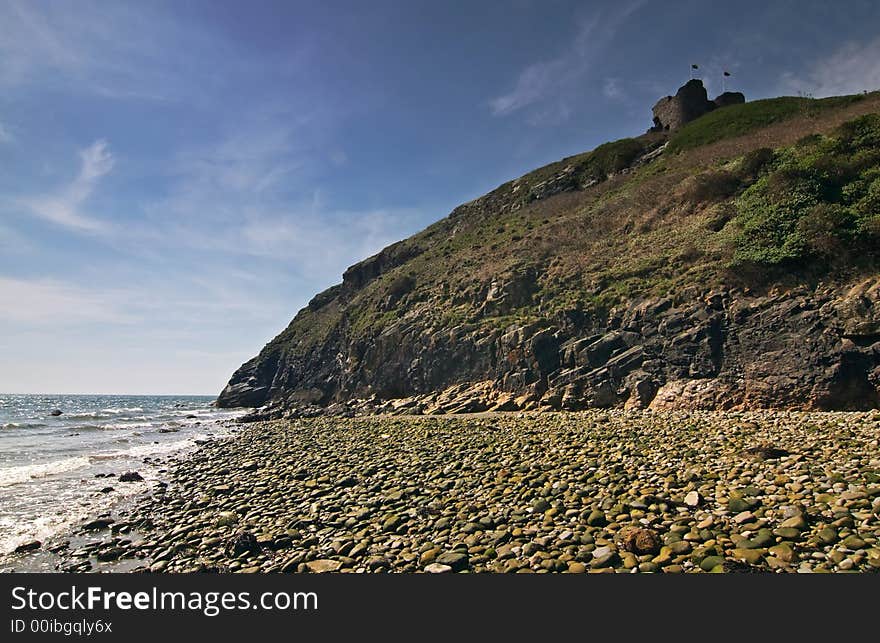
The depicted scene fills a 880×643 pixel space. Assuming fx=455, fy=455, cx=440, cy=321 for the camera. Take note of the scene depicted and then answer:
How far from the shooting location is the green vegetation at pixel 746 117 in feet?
163

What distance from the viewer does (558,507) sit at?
9062 millimetres

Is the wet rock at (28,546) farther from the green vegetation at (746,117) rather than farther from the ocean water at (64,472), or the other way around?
the green vegetation at (746,117)

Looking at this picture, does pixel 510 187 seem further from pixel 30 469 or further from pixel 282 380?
pixel 30 469

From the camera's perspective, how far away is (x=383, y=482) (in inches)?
530

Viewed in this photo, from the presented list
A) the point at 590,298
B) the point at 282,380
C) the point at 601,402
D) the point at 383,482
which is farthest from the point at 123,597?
the point at 282,380

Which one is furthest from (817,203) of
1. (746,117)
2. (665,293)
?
(746,117)

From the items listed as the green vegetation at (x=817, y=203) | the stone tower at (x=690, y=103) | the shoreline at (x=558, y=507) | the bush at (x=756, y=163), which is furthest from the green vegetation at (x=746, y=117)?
the shoreline at (x=558, y=507)

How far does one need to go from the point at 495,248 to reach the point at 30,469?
40476 millimetres

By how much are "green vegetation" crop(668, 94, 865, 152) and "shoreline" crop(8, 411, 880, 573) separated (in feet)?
155

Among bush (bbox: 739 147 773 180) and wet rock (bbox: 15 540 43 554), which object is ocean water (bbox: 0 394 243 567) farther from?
bush (bbox: 739 147 773 180)

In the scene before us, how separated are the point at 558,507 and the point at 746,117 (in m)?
62.7

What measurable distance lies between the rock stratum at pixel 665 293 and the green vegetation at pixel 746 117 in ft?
1.08

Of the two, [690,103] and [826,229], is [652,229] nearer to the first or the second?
[826,229]

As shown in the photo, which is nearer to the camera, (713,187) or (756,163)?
(756,163)
